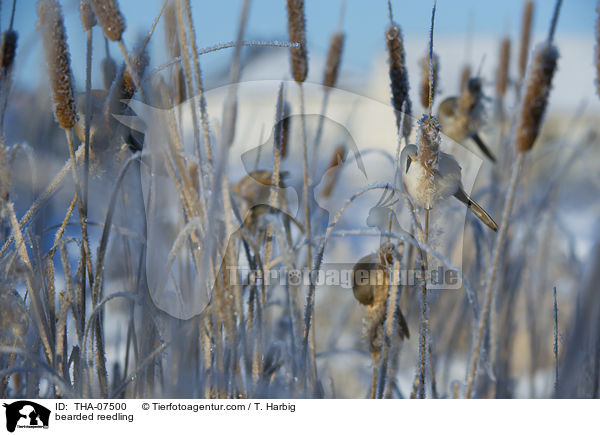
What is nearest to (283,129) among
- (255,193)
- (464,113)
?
(255,193)

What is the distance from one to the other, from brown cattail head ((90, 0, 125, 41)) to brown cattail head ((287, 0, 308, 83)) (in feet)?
0.63

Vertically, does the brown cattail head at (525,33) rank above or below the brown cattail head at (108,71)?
above

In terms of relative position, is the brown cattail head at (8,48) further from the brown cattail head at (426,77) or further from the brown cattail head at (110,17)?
the brown cattail head at (426,77)

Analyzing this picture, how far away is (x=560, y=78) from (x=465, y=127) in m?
0.27

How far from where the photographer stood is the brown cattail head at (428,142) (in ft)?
1.82

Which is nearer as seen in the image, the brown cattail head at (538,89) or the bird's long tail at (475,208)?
the brown cattail head at (538,89)

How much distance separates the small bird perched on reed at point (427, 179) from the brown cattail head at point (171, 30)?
31cm

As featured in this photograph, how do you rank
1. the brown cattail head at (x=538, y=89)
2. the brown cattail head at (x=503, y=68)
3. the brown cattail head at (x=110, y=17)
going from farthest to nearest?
1. the brown cattail head at (x=503, y=68)
2. the brown cattail head at (x=110, y=17)
3. the brown cattail head at (x=538, y=89)

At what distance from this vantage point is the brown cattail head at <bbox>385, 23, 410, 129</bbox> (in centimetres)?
58

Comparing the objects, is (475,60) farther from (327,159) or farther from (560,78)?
(327,159)

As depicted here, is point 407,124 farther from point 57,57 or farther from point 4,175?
point 4,175

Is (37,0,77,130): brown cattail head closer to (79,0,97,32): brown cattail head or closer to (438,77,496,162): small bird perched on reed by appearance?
(79,0,97,32): brown cattail head
